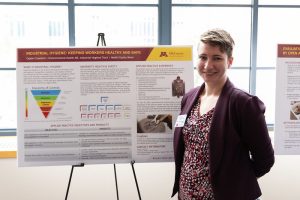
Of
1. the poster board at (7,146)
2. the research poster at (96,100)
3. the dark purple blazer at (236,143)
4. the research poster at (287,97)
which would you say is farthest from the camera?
the poster board at (7,146)

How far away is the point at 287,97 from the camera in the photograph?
7.89 feet

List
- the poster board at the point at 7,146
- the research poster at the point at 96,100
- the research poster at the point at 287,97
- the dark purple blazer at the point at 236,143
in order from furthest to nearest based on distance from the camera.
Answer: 1. the poster board at the point at 7,146
2. the research poster at the point at 287,97
3. the research poster at the point at 96,100
4. the dark purple blazer at the point at 236,143

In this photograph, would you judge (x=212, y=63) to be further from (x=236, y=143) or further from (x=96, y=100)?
(x=96, y=100)

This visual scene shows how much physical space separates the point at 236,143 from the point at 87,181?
68.7 inches

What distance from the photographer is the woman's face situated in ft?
5.22

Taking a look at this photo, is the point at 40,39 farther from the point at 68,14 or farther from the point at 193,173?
the point at 193,173

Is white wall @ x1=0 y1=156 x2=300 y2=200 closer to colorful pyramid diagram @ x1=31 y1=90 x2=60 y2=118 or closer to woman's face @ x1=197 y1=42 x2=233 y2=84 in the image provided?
colorful pyramid diagram @ x1=31 y1=90 x2=60 y2=118

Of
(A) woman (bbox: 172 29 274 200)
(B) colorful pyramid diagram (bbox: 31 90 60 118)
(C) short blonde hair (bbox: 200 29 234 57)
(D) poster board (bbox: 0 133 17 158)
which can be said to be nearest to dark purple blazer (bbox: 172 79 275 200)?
(A) woman (bbox: 172 29 274 200)

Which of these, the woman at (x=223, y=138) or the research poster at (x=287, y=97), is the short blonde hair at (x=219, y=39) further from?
the research poster at (x=287, y=97)

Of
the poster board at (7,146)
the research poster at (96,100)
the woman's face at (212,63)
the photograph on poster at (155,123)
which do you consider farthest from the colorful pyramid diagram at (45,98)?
the woman's face at (212,63)

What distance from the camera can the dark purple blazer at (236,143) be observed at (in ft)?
4.98

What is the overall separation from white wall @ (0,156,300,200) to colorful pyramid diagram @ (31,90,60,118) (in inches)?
36.7

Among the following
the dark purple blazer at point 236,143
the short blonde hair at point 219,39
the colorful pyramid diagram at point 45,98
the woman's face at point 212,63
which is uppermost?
the short blonde hair at point 219,39

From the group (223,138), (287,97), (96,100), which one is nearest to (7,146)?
(96,100)
